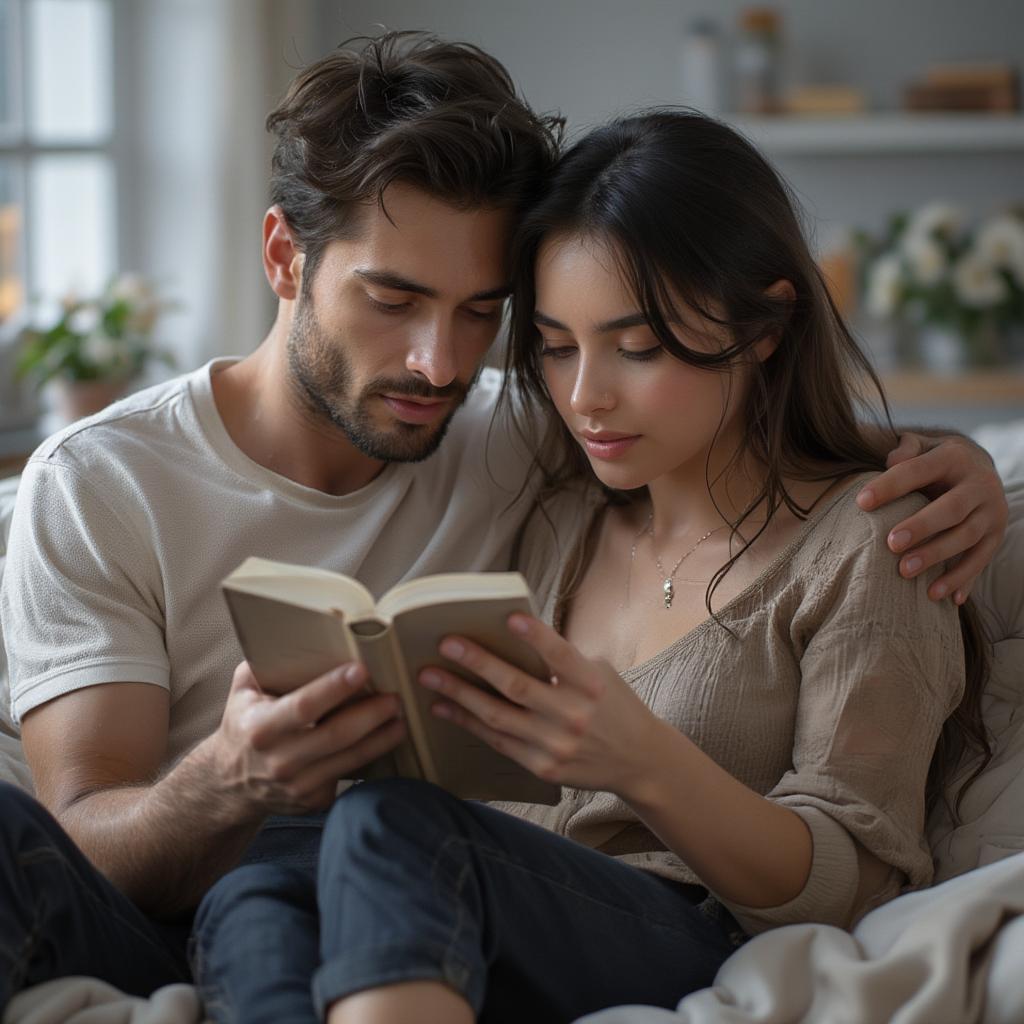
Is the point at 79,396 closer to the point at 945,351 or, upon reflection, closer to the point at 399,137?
the point at 399,137

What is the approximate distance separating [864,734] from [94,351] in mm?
2436

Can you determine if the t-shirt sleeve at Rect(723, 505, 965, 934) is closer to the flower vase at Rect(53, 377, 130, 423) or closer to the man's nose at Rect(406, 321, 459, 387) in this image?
the man's nose at Rect(406, 321, 459, 387)

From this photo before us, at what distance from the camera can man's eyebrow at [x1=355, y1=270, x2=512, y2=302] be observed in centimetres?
163

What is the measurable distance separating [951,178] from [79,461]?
3.44 m

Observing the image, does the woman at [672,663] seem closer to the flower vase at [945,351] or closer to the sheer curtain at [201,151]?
the sheer curtain at [201,151]

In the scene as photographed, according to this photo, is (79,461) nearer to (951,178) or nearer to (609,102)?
(609,102)

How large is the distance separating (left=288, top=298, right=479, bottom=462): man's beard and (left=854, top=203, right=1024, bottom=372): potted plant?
2.71 metres

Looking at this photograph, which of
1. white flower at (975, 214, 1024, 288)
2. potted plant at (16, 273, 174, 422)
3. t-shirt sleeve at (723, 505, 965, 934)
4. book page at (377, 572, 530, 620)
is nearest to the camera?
book page at (377, 572, 530, 620)

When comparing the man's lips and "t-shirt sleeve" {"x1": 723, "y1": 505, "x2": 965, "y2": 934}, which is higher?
the man's lips

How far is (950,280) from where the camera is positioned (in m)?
4.13

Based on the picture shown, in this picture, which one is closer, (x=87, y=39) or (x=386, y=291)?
(x=386, y=291)

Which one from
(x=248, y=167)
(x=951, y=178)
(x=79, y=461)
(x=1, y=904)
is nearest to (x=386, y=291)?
(x=79, y=461)

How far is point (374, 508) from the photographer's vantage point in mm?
1796

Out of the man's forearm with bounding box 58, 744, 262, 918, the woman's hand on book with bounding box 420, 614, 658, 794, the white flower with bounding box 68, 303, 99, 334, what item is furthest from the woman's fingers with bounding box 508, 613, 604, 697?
the white flower with bounding box 68, 303, 99, 334
